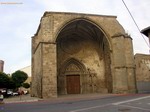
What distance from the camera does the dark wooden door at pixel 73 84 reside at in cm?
2539

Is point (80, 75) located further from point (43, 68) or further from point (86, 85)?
point (43, 68)

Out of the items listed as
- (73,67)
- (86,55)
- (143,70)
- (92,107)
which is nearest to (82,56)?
(86,55)

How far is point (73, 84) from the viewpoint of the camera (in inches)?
1009

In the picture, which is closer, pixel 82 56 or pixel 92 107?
pixel 92 107

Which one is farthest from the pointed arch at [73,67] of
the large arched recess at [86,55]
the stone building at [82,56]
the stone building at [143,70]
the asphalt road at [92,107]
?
the asphalt road at [92,107]

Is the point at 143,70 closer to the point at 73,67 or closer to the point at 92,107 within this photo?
the point at 73,67

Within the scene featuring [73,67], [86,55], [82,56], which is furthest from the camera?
[86,55]

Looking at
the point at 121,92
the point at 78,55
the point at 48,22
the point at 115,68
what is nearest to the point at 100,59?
the point at 78,55

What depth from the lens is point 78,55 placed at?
86.6ft

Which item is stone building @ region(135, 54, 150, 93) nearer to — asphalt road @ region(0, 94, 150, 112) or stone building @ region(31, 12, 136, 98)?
stone building @ region(31, 12, 136, 98)

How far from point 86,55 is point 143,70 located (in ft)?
24.9

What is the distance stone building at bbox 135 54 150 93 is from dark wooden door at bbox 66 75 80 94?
24.1ft

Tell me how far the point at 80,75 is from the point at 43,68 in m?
7.90

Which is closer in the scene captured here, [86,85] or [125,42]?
[125,42]
